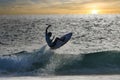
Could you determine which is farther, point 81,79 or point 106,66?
point 106,66

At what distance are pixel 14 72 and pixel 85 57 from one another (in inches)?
268

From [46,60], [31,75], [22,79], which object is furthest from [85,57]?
[22,79]

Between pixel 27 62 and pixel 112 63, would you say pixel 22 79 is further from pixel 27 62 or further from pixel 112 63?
pixel 112 63

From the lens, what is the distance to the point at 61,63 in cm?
2397

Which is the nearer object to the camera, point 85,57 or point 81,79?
point 81,79

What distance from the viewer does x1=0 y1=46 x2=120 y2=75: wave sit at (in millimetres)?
22156

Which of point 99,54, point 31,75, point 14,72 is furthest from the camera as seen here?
point 99,54

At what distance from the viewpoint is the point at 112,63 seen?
965 inches

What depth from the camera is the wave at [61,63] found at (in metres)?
22.2

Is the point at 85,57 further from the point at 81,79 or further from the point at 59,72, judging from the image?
the point at 81,79

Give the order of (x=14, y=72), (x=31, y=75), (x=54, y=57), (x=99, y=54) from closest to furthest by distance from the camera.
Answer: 1. (x=31, y=75)
2. (x=14, y=72)
3. (x=54, y=57)
4. (x=99, y=54)

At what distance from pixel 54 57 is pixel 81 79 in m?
7.34

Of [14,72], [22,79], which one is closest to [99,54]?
[14,72]

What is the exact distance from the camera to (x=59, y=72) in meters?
21.8
